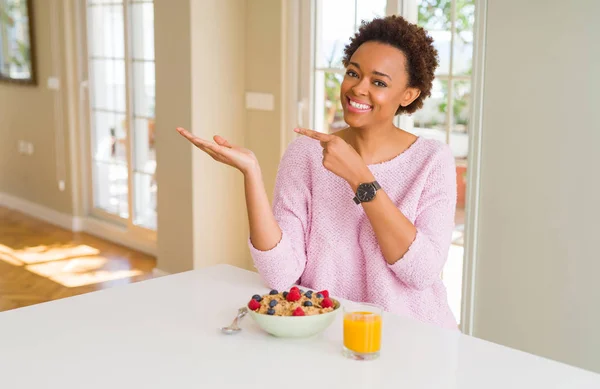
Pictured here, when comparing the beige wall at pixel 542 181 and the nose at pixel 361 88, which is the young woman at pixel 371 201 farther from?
the beige wall at pixel 542 181

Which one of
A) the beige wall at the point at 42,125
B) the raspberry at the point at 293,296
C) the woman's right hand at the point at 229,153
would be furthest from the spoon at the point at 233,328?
the beige wall at the point at 42,125

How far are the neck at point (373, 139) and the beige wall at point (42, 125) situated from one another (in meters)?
4.17

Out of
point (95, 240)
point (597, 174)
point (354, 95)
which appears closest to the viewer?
point (354, 95)

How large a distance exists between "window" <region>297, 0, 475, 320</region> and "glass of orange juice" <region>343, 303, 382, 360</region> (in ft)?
6.40

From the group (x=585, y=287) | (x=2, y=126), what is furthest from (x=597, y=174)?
(x=2, y=126)

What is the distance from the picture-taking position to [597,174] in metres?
2.72

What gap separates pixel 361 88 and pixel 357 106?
5 centimetres

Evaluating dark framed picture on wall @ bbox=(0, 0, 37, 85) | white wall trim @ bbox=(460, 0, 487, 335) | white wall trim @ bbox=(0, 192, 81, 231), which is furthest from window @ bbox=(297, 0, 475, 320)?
dark framed picture on wall @ bbox=(0, 0, 37, 85)

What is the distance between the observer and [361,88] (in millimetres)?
1948

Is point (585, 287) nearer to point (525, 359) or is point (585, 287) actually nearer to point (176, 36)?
point (525, 359)

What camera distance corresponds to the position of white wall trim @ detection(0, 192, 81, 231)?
19.5 ft

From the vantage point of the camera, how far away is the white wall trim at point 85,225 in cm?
533

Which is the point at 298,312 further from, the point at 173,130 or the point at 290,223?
the point at 173,130

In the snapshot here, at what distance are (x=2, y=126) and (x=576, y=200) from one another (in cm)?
534
